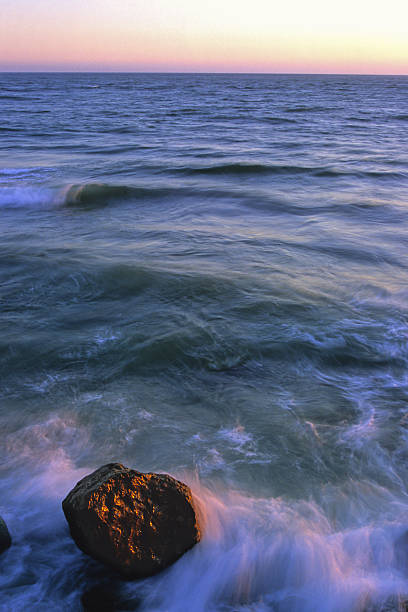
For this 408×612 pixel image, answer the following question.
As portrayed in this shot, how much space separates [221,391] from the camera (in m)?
3.47

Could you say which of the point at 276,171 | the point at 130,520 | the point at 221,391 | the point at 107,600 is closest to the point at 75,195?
the point at 276,171

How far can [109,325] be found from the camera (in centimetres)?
439

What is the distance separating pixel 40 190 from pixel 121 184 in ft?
5.92

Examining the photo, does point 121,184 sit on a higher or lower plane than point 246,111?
lower

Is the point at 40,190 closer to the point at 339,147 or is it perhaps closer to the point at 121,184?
the point at 121,184

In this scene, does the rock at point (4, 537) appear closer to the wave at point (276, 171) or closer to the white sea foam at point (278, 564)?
the white sea foam at point (278, 564)

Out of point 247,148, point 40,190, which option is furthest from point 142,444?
point 247,148

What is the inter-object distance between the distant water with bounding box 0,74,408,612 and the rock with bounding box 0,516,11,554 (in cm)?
6

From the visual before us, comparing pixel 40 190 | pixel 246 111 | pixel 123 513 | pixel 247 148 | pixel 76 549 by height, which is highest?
pixel 246 111

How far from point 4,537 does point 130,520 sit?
2.19ft

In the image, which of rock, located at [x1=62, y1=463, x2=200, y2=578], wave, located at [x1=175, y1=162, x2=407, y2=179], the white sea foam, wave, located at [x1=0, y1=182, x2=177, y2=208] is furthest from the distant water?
wave, located at [x1=175, y1=162, x2=407, y2=179]

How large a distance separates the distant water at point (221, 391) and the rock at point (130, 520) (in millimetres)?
125

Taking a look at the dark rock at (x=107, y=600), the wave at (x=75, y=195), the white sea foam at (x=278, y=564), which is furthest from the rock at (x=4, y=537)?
the wave at (x=75, y=195)

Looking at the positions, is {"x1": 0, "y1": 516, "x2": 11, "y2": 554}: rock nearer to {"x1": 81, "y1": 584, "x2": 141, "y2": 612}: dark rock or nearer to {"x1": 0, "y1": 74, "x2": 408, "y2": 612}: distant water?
{"x1": 0, "y1": 74, "x2": 408, "y2": 612}: distant water
